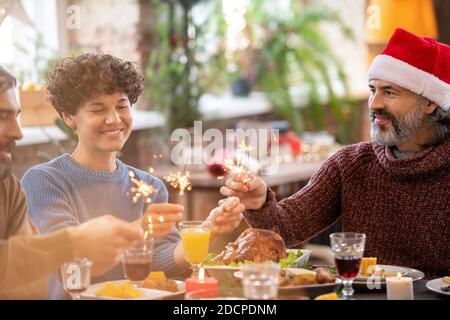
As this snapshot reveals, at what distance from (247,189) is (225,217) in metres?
0.26

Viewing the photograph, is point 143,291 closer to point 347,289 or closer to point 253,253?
point 253,253

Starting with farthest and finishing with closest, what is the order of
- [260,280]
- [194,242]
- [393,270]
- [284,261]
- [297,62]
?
[297,62] < [393,270] < [284,261] < [194,242] < [260,280]

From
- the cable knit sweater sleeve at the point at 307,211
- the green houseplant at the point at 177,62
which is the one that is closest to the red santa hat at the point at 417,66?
the cable knit sweater sleeve at the point at 307,211

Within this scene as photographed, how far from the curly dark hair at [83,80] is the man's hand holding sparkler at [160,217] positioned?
0.87 feet

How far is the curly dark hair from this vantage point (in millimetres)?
2156

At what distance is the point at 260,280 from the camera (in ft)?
6.56

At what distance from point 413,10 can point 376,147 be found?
11.7 feet

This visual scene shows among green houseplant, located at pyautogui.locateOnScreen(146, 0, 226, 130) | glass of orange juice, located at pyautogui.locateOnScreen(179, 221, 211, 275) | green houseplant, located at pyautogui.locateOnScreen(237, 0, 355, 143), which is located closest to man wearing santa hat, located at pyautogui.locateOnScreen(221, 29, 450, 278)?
glass of orange juice, located at pyautogui.locateOnScreen(179, 221, 211, 275)

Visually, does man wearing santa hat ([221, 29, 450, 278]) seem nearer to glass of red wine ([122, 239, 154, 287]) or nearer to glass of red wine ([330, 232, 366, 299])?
glass of red wine ([330, 232, 366, 299])

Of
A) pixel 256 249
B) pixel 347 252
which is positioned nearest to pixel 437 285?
pixel 347 252

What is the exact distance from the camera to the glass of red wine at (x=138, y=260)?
6.78 ft
